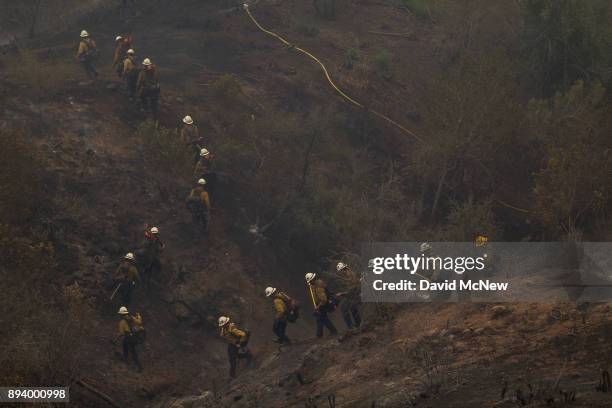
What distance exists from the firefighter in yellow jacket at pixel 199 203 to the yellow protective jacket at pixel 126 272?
11.0ft

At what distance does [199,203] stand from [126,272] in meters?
3.60

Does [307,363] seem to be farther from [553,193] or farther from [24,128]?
[24,128]

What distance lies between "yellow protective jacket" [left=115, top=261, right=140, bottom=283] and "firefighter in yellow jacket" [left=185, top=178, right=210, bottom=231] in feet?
11.0

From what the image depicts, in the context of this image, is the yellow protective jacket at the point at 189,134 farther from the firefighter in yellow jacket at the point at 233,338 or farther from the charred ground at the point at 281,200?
the firefighter in yellow jacket at the point at 233,338

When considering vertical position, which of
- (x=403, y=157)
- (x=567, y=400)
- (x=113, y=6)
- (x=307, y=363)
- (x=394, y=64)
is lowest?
(x=307, y=363)

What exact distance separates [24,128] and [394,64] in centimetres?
1667

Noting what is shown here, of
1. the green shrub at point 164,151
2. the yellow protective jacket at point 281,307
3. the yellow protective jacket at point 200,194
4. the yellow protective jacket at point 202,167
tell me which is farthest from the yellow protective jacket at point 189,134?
the yellow protective jacket at point 281,307

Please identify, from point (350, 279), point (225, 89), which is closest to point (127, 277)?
point (350, 279)

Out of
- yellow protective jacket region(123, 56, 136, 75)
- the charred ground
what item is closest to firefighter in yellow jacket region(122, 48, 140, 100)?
yellow protective jacket region(123, 56, 136, 75)

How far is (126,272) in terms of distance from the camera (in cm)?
1855

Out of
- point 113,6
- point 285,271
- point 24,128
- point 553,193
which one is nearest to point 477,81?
point 553,193

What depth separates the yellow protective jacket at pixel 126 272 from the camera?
18531 millimetres

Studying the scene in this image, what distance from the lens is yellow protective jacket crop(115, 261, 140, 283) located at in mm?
18531

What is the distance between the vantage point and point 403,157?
28.3 metres
